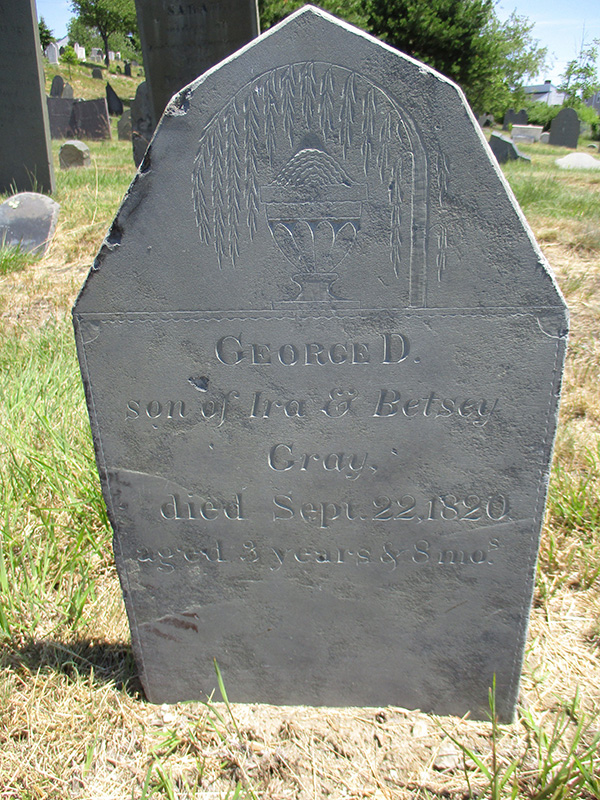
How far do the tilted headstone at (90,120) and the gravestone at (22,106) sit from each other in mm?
9404

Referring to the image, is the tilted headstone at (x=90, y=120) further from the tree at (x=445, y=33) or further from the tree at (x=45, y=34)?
the tree at (x=45, y=34)

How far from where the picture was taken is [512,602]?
5.67 feet

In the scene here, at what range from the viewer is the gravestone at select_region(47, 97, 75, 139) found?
50.6ft

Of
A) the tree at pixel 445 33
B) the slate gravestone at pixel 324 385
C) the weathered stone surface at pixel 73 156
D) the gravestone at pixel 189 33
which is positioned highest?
the tree at pixel 445 33

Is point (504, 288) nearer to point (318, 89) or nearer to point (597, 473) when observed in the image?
point (318, 89)

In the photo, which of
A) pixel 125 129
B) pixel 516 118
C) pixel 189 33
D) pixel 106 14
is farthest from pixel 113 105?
pixel 106 14

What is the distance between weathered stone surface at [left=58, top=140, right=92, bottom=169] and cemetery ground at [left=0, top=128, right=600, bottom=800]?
862 cm

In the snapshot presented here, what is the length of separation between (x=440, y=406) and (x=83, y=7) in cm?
5680

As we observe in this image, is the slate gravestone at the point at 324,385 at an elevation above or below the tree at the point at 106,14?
below

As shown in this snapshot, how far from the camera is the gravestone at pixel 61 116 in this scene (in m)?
15.4

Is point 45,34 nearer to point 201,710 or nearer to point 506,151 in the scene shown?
point 506,151

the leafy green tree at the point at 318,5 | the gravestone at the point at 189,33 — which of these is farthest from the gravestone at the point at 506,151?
the leafy green tree at the point at 318,5

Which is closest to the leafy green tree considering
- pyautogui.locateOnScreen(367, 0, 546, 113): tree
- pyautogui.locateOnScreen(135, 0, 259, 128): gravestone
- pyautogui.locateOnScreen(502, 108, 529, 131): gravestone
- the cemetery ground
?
pyautogui.locateOnScreen(367, 0, 546, 113): tree

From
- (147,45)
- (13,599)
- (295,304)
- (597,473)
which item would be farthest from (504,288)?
(147,45)
